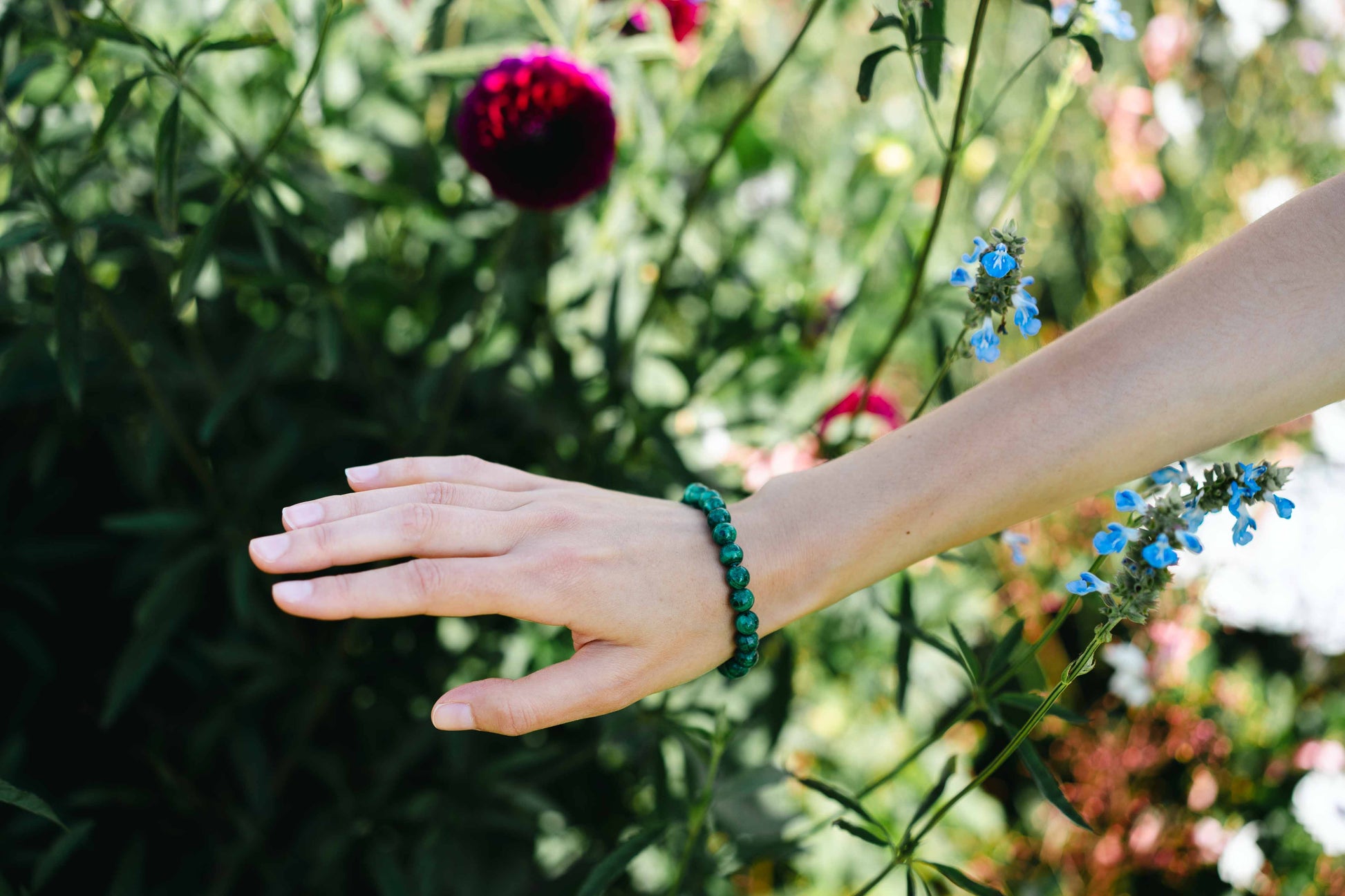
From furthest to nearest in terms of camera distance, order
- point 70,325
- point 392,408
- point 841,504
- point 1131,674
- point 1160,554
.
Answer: point 1131,674
point 392,408
point 70,325
point 841,504
point 1160,554

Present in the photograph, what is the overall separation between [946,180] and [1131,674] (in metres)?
0.87

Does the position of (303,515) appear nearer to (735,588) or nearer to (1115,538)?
(735,588)

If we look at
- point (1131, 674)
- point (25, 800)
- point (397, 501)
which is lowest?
point (1131, 674)

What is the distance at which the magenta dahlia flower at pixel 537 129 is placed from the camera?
3.01 ft

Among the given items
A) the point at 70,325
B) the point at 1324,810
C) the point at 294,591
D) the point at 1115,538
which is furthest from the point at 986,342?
the point at 1324,810

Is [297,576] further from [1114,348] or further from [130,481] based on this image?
[1114,348]

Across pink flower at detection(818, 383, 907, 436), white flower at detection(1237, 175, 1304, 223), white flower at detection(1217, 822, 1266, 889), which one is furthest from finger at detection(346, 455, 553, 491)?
white flower at detection(1237, 175, 1304, 223)

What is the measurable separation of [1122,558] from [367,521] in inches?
18.7

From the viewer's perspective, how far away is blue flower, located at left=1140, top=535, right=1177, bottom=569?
0.52 metres

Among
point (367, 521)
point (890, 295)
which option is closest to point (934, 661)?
point (890, 295)

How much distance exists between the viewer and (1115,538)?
0.54 metres

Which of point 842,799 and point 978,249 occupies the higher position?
point 978,249

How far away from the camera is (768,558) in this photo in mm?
622

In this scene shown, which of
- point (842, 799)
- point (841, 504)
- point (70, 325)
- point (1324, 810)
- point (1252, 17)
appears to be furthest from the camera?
point (1252, 17)
